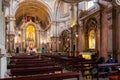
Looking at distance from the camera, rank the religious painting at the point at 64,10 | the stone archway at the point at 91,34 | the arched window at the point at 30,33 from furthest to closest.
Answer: the arched window at the point at 30,33 → the religious painting at the point at 64,10 → the stone archway at the point at 91,34

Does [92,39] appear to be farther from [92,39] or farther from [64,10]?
[64,10]

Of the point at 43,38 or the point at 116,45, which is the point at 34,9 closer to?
the point at 43,38

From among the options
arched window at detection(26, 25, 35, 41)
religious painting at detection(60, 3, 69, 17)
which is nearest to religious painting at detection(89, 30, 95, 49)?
religious painting at detection(60, 3, 69, 17)

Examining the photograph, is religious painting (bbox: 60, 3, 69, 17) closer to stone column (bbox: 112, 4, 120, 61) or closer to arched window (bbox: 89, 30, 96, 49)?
arched window (bbox: 89, 30, 96, 49)

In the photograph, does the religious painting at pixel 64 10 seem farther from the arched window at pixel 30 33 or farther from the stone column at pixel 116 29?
the stone column at pixel 116 29

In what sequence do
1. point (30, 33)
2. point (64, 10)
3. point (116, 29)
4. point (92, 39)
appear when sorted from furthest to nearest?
point (30, 33)
point (64, 10)
point (92, 39)
point (116, 29)

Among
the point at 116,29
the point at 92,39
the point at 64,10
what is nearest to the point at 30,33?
the point at 64,10

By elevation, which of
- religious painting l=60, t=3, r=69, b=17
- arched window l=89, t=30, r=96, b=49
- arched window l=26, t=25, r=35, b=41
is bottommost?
arched window l=89, t=30, r=96, b=49

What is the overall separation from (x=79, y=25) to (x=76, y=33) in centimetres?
93

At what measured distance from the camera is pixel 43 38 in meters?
44.9

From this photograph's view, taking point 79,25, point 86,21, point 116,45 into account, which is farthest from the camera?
point 79,25

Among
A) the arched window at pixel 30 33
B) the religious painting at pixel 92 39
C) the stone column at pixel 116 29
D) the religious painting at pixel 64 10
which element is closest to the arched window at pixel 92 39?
the religious painting at pixel 92 39

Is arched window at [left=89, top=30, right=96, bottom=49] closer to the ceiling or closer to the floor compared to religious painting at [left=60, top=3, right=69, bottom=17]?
closer to the floor

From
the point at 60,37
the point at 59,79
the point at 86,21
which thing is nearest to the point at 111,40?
the point at 86,21
